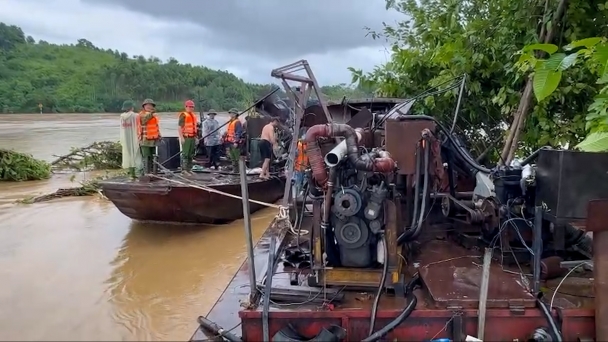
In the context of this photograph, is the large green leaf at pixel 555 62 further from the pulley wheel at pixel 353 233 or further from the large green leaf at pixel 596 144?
the pulley wheel at pixel 353 233

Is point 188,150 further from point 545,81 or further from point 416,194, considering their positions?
point 545,81

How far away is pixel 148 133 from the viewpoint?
8.57 meters

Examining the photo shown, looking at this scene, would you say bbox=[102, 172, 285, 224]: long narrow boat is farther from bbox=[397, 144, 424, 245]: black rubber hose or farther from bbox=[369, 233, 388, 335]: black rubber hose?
bbox=[369, 233, 388, 335]: black rubber hose

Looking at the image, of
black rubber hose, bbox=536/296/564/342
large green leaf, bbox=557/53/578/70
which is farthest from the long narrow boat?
large green leaf, bbox=557/53/578/70

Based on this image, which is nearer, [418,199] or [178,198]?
[418,199]

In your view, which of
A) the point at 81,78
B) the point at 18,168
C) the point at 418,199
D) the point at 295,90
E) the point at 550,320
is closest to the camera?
the point at 550,320

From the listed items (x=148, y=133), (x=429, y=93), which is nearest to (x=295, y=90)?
(x=429, y=93)

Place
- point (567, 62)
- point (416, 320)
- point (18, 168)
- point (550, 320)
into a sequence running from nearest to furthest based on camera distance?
point (567, 62) < point (550, 320) < point (416, 320) < point (18, 168)

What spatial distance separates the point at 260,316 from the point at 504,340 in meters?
1.54

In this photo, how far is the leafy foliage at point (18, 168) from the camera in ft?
39.7

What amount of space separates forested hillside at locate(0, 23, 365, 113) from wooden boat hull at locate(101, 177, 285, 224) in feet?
65.7

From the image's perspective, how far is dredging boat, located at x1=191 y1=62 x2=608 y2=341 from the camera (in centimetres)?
320

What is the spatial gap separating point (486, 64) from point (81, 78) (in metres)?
47.8

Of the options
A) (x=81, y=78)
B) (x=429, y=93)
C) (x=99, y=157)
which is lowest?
(x=99, y=157)
